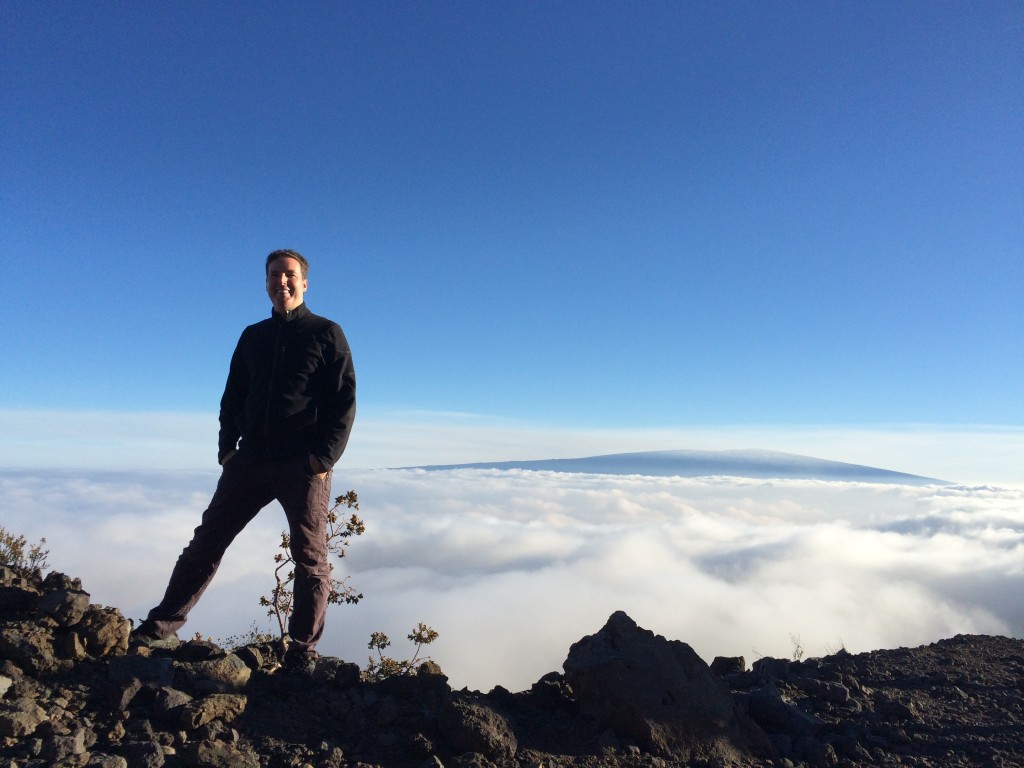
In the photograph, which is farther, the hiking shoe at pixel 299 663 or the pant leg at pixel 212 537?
the pant leg at pixel 212 537

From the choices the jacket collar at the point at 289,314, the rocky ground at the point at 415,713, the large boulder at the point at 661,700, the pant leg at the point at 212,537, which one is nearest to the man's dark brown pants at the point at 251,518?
the pant leg at the point at 212,537

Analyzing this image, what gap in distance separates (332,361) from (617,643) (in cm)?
240

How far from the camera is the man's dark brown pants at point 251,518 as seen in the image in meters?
4.07

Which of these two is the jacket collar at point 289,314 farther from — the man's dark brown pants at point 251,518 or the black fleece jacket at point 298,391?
the man's dark brown pants at point 251,518

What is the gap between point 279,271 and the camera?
4.33m

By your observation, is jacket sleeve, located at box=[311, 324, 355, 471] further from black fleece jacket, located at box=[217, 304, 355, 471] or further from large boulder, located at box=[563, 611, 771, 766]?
large boulder, located at box=[563, 611, 771, 766]

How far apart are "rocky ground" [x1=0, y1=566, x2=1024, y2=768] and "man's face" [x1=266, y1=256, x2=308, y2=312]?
1.97 meters

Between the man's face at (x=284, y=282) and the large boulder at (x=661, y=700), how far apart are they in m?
2.75

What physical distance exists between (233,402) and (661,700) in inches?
124

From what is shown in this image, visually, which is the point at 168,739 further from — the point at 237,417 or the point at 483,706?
the point at 237,417

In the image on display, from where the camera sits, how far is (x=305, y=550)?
4.07 m

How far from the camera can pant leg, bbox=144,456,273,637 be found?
13.7 ft

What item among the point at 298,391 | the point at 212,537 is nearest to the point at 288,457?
the point at 298,391

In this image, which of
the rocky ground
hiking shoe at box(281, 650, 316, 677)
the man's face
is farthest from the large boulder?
the man's face
